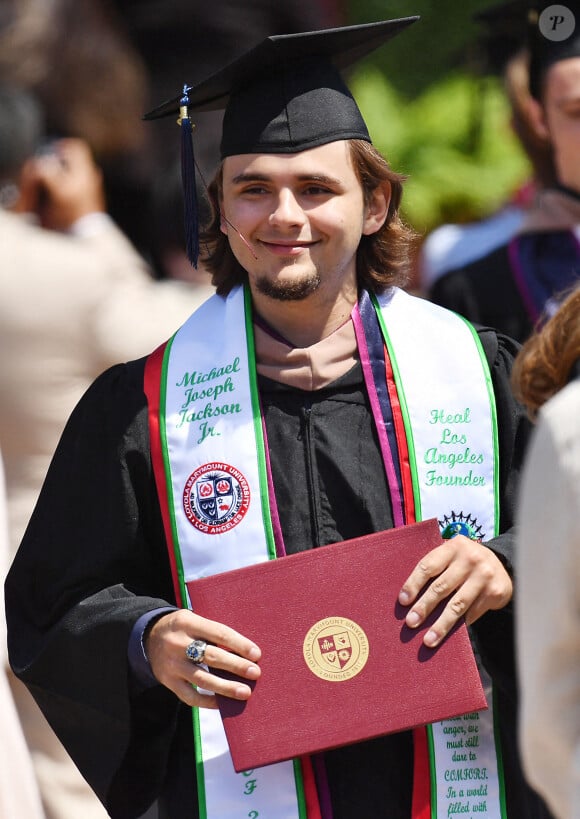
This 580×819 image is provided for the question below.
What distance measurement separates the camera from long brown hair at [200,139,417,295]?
400cm

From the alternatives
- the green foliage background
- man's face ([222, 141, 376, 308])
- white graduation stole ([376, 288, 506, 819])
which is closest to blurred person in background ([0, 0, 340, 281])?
the green foliage background

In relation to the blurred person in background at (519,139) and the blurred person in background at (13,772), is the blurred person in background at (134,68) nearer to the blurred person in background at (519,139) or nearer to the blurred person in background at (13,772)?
the blurred person in background at (519,139)

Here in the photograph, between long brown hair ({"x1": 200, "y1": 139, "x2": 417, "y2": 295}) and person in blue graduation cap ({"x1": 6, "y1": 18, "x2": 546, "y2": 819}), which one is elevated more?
long brown hair ({"x1": 200, "y1": 139, "x2": 417, "y2": 295})

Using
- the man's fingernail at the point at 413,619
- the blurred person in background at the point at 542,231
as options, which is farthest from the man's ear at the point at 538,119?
the man's fingernail at the point at 413,619

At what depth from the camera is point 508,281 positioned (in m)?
5.97

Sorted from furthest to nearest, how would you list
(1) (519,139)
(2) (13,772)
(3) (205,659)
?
1. (1) (519,139)
2. (2) (13,772)
3. (3) (205,659)

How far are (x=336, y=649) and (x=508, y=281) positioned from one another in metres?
2.84

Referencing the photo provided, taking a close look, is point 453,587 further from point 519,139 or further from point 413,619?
point 519,139

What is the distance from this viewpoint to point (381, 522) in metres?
3.71

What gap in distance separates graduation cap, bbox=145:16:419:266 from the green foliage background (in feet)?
22.5

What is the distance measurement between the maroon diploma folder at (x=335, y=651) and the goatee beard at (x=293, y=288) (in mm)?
667

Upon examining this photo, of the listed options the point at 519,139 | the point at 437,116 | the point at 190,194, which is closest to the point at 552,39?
the point at 519,139

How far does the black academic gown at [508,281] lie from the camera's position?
231 inches

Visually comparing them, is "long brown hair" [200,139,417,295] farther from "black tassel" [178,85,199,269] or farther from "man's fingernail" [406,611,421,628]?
Result: "man's fingernail" [406,611,421,628]
